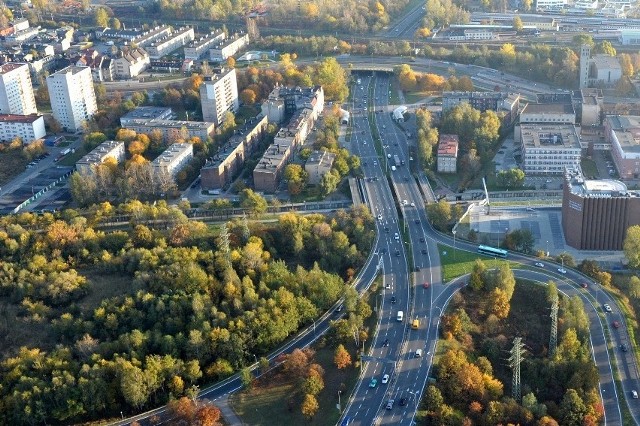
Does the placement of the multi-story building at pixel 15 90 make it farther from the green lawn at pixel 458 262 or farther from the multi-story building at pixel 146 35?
the green lawn at pixel 458 262

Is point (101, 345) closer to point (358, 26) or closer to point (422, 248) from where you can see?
point (422, 248)

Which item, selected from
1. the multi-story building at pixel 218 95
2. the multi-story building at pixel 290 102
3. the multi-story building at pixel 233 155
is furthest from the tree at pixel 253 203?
the multi-story building at pixel 218 95

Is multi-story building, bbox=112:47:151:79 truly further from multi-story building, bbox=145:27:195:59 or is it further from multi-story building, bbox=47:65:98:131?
multi-story building, bbox=47:65:98:131

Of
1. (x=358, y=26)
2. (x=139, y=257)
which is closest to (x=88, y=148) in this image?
(x=139, y=257)

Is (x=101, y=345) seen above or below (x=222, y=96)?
below

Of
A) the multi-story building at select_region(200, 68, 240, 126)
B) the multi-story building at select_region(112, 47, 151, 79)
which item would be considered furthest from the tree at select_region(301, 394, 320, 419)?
the multi-story building at select_region(112, 47, 151, 79)

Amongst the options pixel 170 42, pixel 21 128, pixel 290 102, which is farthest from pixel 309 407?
pixel 170 42
